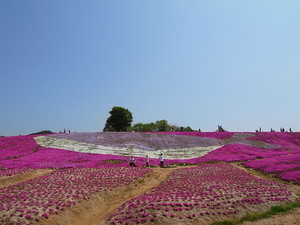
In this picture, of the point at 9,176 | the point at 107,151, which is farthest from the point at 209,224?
the point at 107,151

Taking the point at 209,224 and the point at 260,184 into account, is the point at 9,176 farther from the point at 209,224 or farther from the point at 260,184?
the point at 260,184

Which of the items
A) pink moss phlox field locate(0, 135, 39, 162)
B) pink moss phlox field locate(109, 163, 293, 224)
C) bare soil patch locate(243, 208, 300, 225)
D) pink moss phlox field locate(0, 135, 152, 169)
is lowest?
bare soil patch locate(243, 208, 300, 225)

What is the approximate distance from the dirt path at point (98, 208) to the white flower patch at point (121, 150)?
21.1 m

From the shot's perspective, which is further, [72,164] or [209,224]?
[72,164]

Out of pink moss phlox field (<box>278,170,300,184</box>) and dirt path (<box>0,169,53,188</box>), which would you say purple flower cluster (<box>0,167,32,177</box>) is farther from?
pink moss phlox field (<box>278,170,300,184</box>)

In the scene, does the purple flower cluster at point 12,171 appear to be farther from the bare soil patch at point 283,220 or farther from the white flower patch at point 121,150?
the bare soil patch at point 283,220

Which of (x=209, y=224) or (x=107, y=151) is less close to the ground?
(x=107, y=151)

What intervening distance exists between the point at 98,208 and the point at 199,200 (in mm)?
7435

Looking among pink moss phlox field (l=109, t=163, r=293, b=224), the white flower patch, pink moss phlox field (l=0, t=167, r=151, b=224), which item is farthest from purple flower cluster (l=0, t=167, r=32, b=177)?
pink moss phlox field (l=109, t=163, r=293, b=224)

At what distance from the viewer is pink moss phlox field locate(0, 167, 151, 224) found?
16.2 m

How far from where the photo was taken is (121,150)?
159ft

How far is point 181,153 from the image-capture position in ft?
162

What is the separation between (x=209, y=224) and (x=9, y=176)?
21.6 meters

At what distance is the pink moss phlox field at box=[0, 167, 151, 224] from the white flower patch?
16.1 meters
